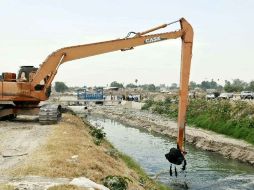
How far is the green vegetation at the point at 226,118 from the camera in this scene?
39.7 meters

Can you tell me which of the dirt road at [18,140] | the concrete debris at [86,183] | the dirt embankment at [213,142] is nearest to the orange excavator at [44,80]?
the dirt road at [18,140]

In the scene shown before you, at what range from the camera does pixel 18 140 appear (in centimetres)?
2042

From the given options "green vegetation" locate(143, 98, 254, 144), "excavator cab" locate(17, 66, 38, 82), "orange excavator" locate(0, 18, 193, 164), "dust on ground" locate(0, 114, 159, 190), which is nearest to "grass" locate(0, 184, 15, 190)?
"dust on ground" locate(0, 114, 159, 190)

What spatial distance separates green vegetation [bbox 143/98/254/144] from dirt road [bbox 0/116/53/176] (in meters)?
18.9

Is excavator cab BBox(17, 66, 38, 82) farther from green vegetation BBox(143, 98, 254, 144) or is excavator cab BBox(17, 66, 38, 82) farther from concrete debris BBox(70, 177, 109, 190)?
green vegetation BBox(143, 98, 254, 144)

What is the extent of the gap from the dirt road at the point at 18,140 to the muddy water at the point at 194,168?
717 centimetres

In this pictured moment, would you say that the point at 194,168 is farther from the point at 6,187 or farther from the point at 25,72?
the point at 6,187

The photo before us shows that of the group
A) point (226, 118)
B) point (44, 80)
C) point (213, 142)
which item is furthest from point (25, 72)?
point (226, 118)

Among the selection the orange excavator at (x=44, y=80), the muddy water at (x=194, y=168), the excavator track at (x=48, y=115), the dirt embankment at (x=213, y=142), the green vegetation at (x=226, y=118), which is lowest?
the muddy water at (x=194, y=168)

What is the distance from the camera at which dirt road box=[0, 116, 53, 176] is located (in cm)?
1596

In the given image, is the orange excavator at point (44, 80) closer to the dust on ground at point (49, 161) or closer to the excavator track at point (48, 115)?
the excavator track at point (48, 115)

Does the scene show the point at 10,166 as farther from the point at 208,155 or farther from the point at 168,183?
the point at 208,155

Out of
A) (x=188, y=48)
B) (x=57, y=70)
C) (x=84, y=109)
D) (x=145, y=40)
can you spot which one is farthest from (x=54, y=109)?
(x=84, y=109)

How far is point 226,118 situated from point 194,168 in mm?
18399
